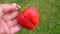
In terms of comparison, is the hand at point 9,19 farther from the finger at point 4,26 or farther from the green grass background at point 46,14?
the green grass background at point 46,14

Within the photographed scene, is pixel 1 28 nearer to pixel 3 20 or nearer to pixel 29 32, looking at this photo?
pixel 3 20

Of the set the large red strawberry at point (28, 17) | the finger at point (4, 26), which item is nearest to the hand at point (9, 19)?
the finger at point (4, 26)

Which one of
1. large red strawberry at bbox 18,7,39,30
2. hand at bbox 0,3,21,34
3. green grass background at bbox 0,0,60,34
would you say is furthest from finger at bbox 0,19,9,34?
green grass background at bbox 0,0,60,34

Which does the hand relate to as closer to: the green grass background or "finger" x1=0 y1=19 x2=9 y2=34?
"finger" x1=0 y1=19 x2=9 y2=34

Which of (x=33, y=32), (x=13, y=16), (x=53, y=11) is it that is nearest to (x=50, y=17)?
(x=53, y=11)

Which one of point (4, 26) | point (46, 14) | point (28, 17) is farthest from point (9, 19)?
point (46, 14)

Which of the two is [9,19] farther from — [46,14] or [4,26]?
[46,14]

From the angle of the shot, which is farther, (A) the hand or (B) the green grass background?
(B) the green grass background
